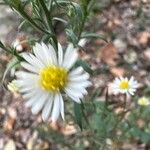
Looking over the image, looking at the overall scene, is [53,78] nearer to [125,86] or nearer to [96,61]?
[125,86]

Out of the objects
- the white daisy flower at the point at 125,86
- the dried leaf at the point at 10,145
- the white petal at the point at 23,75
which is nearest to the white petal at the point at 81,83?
the white petal at the point at 23,75

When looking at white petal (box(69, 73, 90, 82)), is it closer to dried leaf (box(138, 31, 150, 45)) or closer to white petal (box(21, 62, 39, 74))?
white petal (box(21, 62, 39, 74))

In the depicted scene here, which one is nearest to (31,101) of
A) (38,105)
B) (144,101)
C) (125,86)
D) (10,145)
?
(38,105)

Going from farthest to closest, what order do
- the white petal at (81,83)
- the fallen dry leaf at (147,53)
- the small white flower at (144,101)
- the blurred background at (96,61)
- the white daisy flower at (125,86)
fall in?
1. the fallen dry leaf at (147,53)
2. the blurred background at (96,61)
3. the small white flower at (144,101)
4. the white daisy flower at (125,86)
5. the white petal at (81,83)

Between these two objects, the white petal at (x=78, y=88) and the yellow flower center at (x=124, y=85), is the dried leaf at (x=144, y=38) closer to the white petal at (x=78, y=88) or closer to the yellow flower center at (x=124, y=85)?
the yellow flower center at (x=124, y=85)

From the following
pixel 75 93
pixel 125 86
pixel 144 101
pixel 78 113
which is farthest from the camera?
pixel 144 101

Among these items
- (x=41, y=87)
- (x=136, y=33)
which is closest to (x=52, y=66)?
(x=41, y=87)

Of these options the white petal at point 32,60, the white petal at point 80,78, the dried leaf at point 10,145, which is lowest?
the dried leaf at point 10,145

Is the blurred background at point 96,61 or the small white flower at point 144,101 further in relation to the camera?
the blurred background at point 96,61

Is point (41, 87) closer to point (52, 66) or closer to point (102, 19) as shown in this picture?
point (52, 66)

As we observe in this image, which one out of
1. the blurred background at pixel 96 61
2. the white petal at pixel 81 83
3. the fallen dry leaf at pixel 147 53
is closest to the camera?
the white petal at pixel 81 83
